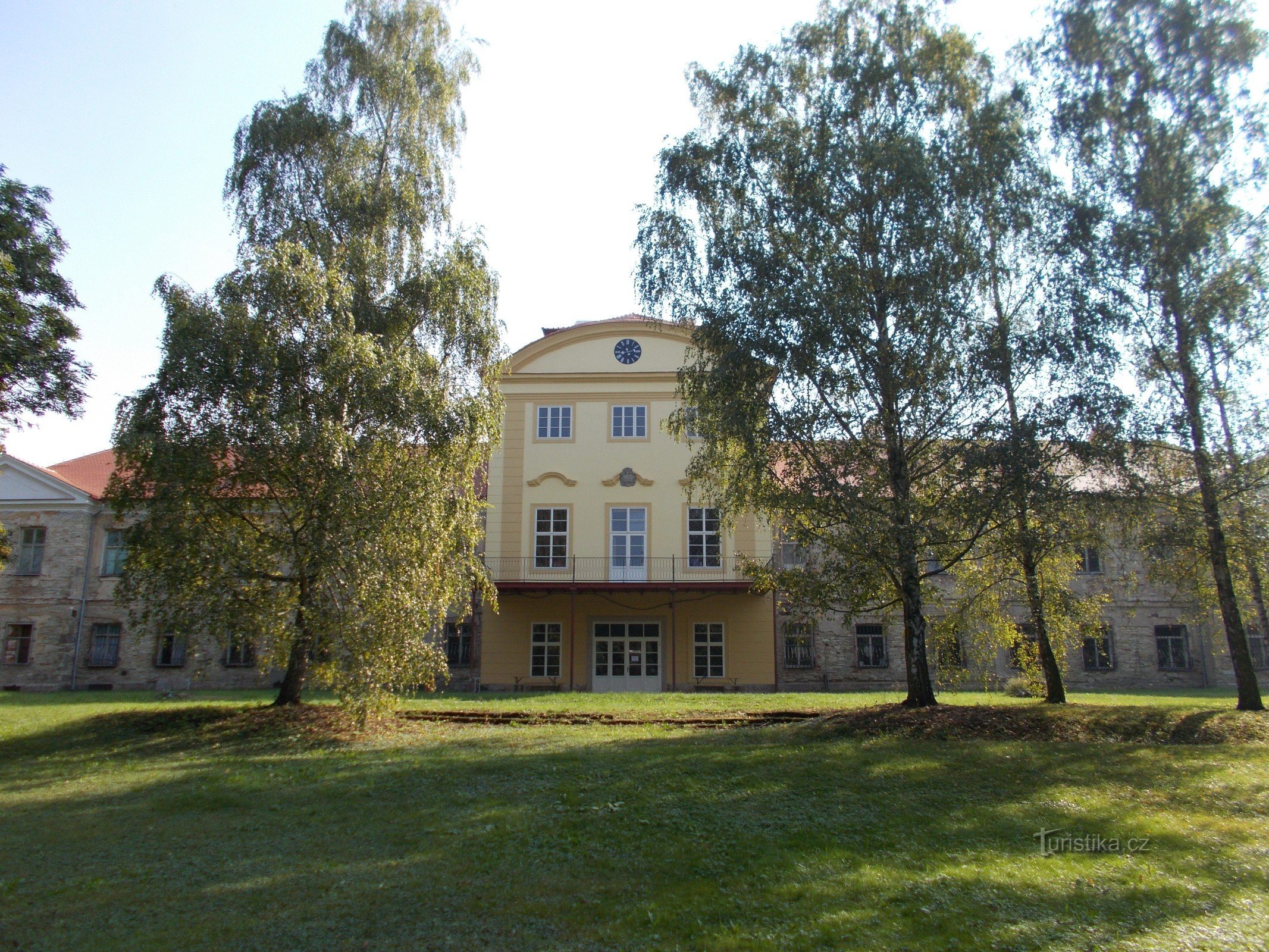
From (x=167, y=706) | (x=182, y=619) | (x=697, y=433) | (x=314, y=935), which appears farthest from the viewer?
(x=167, y=706)

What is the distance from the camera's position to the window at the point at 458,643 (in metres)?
25.0

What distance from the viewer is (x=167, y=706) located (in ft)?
53.0

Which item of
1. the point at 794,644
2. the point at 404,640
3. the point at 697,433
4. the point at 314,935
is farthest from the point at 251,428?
the point at 794,644

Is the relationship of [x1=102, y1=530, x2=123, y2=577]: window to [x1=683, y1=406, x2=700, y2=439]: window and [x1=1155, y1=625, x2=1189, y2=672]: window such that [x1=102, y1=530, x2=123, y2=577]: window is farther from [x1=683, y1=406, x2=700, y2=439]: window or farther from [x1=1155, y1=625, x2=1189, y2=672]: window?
[x1=1155, y1=625, x2=1189, y2=672]: window

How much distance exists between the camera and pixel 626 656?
2408 centimetres

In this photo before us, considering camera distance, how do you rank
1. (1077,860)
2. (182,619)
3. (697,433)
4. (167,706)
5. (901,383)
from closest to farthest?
(1077,860) → (182,619) → (901,383) → (697,433) → (167,706)

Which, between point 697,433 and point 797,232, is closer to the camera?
point 797,232

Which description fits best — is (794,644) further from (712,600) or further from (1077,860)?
(1077,860)

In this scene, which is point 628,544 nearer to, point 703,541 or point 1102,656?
point 703,541

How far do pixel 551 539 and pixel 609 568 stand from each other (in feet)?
6.52

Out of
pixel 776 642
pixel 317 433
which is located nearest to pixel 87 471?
pixel 317 433

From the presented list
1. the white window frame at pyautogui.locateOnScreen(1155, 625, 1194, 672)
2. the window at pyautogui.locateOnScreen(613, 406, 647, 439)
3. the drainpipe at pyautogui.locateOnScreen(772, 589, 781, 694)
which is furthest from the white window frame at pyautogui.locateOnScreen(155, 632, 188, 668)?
the white window frame at pyautogui.locateOnScreen(1155, 625, 1194, 672)

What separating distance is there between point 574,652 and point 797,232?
14585 mm

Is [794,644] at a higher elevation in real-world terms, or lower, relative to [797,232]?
lower
